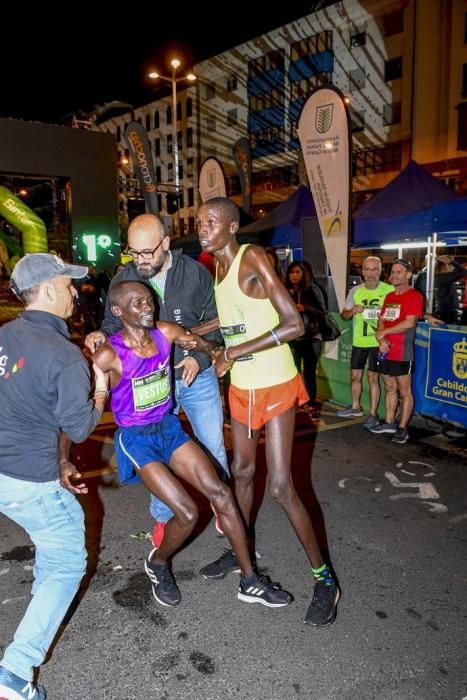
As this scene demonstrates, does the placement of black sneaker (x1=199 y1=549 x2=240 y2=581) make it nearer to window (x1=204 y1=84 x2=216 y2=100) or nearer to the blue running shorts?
the blue running shorts

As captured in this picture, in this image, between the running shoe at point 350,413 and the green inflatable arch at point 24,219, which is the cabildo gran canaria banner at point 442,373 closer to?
the running shoe at point 350,413

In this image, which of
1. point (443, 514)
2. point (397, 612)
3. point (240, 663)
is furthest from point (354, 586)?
point (443, 514)

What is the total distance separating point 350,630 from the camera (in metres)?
2.82

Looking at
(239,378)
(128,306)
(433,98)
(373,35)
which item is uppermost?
(373,35)

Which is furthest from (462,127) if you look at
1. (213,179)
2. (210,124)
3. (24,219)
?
(210,124)

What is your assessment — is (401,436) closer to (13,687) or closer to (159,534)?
(159,534)

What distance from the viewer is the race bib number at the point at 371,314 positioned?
6.56m

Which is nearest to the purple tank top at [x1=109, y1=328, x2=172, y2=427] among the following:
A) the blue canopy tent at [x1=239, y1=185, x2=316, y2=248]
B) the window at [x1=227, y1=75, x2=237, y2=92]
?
the blue canopy tent at [x1=239, y1=185, x2=316, y2=248]

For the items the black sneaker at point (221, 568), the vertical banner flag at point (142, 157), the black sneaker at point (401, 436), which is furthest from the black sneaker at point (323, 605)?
the vertical banner flag at point (142, 157)

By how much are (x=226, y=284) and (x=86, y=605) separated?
210cm

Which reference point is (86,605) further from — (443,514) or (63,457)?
(443,514)

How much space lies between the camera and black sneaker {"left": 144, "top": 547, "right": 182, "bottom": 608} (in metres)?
3.08

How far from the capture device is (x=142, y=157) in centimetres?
1895

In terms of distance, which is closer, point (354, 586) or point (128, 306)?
point (128, 306)
